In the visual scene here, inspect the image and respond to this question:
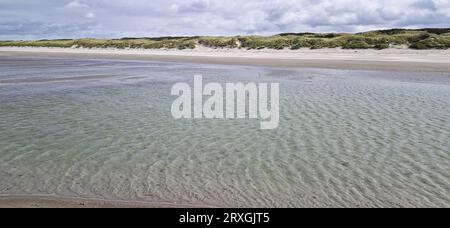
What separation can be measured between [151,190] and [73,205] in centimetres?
97

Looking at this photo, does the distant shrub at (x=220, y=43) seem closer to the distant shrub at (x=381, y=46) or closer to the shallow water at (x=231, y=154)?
the distant shrub at (x=381, y=46)

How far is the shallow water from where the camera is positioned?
211 inches

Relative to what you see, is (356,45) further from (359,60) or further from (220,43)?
(220,43)

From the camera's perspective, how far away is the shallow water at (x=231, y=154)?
5348mm

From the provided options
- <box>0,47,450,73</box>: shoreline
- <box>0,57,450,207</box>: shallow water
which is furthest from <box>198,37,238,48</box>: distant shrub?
<box>0,57,450,207</box>: shallow water

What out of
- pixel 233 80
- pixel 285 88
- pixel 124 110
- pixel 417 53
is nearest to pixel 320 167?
pixel 124 110

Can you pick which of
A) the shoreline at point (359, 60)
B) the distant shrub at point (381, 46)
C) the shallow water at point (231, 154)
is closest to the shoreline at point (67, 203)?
the shallow water at point (231, 154)

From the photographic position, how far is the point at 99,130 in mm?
8688

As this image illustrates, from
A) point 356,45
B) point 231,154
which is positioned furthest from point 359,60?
point 231,154

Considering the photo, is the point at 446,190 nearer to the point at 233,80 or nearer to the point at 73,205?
the point at 73,205

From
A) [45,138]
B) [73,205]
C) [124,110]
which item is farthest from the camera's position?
→ [124,110]

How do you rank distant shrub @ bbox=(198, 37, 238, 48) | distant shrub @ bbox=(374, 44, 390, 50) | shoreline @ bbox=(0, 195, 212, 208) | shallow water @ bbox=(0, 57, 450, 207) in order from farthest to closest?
distant shrub @ bbox=(198, 37, 238, 48) → distant shrub @ bbox=(374, 44, 390, 50) → shallow water @ bbox=(0, 57, 450, 207) → shoreline @ bbox=(0, 195, 212, 208)

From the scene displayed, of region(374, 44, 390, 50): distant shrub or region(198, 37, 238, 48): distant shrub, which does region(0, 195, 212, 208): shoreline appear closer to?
region(374, 44, 390, 50): distant shrub

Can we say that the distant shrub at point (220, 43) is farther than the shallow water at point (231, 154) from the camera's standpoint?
Yes
